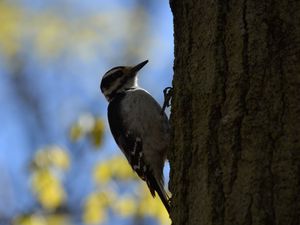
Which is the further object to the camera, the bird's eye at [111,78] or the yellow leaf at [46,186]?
the yellow leaf at [46,186]

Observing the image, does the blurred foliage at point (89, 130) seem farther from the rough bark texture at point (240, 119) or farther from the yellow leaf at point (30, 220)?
the rough bark texture at point (240, 119)

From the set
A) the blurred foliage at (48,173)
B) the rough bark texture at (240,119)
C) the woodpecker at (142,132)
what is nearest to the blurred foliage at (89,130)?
the blurred foliage at (48,173)

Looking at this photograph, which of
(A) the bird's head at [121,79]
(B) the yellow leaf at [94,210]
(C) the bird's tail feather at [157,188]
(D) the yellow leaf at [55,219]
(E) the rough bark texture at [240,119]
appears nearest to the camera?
(E) the rough bark texture at [240,119]

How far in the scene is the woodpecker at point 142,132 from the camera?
209 inches

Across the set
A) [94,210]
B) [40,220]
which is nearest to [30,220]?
[40,220]

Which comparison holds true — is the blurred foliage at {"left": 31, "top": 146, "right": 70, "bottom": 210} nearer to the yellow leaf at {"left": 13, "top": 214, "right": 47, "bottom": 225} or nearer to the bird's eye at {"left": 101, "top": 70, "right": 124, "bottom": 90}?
the yellow leaf at {"left": 13, "top": 214, "right": 47, "bottom": 225}

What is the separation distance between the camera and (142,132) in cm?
544

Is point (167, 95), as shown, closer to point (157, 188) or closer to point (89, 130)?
point (157, 188)

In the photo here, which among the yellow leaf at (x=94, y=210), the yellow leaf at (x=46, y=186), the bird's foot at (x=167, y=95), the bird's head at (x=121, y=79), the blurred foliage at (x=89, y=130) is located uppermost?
the bird's head at (x=121, y=79)

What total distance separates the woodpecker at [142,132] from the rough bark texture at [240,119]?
2229mm

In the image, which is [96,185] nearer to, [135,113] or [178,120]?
[135,113]

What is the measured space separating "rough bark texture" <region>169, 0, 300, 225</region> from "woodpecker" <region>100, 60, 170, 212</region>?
223 centimetres

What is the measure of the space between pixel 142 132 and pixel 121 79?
0.72 meters

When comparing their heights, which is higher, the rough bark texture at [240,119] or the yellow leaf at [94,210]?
the rough bark texture at [240,119]
